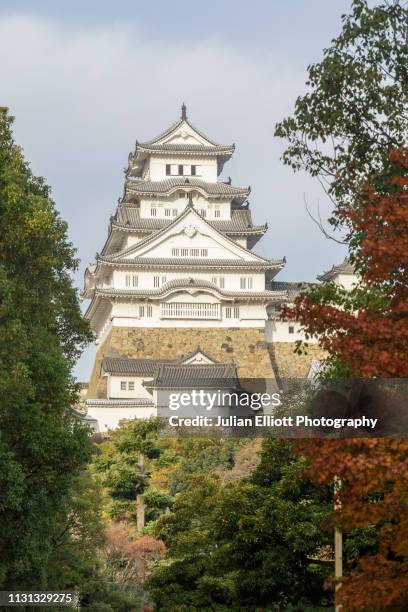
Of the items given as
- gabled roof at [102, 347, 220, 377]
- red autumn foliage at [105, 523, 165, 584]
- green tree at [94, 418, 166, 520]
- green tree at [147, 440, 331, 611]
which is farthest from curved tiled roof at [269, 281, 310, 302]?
green tree at [147, 440, 331, 611]

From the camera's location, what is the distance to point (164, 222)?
2889 inches

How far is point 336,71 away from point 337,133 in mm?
879

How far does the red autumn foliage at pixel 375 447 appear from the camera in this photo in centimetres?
1170

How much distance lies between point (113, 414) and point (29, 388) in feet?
150

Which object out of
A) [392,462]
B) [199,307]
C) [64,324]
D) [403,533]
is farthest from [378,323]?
[199,307]

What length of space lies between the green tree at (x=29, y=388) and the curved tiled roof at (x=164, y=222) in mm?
49176

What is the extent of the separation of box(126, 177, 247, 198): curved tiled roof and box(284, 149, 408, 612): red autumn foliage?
61196mm

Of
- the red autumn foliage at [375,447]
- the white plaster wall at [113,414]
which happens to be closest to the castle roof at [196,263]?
the white plaster wall at [113,414]

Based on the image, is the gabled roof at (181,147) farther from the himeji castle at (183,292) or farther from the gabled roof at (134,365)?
the gabled roof at (134,365)

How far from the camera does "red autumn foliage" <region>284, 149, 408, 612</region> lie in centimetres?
1170

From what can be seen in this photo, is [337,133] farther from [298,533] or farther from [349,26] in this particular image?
[298,533]

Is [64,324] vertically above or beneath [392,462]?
above

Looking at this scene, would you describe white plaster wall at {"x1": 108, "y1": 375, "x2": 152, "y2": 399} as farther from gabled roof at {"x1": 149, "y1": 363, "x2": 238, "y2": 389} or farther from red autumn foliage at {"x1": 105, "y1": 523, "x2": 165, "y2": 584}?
red autumn foliage at {"x1": 105, "y1": 523, "x2": 165, "y2": 584}

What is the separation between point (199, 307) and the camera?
232ft
